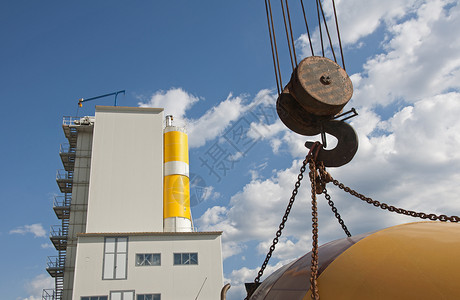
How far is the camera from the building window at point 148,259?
24.4 meters

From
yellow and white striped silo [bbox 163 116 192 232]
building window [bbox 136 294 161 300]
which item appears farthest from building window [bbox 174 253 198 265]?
yellow and white striped silo [bbox 163 116 192 232]

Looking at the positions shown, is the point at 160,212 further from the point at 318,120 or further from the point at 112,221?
the point at 318,120

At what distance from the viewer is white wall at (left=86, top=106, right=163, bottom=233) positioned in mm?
27188

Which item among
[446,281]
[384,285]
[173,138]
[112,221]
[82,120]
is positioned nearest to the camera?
[446,281]

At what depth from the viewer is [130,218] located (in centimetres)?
2731

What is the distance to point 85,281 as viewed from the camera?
23047mm

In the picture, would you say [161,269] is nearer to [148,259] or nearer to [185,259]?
[148,259]

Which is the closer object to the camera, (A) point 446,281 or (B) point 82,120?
(A) point 446,281

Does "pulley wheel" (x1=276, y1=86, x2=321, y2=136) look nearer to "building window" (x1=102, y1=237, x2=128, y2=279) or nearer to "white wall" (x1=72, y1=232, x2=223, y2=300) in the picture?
"white wall" (x1=72, y1=232, x2=223, y2=300)

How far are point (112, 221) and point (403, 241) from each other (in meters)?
26.3

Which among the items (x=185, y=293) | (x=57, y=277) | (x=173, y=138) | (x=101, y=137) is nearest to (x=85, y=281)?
(x=185, y=293)

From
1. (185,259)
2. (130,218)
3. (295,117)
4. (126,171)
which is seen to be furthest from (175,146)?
(295,117)

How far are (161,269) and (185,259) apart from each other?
1848mm

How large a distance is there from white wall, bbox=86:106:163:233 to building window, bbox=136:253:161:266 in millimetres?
2876
